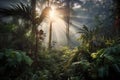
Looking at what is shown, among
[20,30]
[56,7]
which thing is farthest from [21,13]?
[56,7]

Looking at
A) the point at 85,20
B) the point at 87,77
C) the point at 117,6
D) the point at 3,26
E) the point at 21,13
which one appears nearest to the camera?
the point at 87,77

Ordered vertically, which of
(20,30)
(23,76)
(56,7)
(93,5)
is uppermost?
(93,5)

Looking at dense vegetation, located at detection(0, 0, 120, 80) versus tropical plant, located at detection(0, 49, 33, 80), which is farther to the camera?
tropical plant, located at detection(0, 49, 33, 80)

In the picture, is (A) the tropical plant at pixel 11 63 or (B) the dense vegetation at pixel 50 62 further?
(A) the tropical plant at pixel 11 63

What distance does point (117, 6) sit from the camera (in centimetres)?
1149

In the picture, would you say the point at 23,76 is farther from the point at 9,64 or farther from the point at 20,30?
the point at 20,30

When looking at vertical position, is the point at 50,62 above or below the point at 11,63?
below

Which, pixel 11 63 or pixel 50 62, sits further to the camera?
pixel 50 62

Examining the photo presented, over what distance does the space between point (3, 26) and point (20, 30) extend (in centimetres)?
150

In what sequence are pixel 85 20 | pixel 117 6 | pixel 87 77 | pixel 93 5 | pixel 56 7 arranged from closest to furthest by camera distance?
pixel 87 77 → pixel 117 6 → pixel 56 7 → pixel 93 5 → pixel 85 20

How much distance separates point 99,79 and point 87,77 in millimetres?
604

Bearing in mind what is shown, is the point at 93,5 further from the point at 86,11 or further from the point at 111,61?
the point at 111,61

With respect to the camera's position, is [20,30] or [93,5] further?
[93,5]

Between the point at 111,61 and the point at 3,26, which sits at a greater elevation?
the point at 3,26
